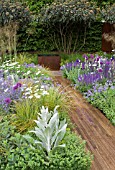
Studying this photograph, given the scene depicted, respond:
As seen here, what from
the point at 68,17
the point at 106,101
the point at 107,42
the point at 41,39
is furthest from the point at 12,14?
the point at 106,101

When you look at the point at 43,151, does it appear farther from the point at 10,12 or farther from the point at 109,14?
the point at 109,14

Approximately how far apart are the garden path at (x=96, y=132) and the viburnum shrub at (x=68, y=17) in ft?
14.3

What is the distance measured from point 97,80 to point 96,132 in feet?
6.48

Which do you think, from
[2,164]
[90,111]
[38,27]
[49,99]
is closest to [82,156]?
[2,164]

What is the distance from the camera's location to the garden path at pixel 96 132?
2.92 metres

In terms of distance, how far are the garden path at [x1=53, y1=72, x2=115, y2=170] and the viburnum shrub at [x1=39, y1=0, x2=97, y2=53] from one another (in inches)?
172

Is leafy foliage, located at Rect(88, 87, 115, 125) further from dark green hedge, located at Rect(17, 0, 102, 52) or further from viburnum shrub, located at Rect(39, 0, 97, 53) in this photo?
dark green hedge, located at Rect(17, 0, 102, 52)

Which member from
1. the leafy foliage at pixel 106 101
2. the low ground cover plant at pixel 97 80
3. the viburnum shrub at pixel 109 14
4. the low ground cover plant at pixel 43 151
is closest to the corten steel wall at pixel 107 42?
the viburnum shrub at pixel 109 14

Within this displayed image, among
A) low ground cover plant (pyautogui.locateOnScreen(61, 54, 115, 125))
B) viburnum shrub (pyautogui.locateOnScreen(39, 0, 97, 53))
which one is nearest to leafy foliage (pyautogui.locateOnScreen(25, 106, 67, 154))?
low ground cover plant (pyautogui.locateOnScreen(61, 54, 115, 125))

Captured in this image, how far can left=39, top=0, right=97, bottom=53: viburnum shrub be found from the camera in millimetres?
8773

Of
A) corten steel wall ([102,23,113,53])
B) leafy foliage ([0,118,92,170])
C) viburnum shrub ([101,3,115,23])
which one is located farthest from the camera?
corten steel wall ([102,23,113,53])

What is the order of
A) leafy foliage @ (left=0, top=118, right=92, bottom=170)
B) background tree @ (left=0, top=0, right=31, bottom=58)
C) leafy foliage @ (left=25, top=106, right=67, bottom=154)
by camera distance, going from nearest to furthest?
leafy foliage @ (left=0, top=118, right=92, bottom=170) → leafy foliage @ (left=25, top=106, right=67, bottom=154) → background tree @ (left=0, top=0, right=31, bottom=58)

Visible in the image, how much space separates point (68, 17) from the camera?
8.82m

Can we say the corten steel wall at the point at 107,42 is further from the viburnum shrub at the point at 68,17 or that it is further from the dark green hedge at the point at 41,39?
the viburnum shrub at the point at 68,17
